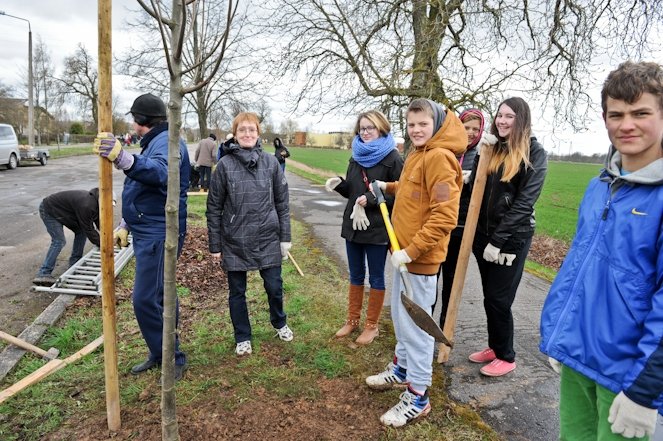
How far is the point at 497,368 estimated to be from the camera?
3.18 m

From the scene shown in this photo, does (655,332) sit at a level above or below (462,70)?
below

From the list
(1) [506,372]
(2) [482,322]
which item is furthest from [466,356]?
(2) [482,322]

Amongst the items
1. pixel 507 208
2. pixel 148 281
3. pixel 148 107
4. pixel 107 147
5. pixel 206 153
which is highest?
pixel 148 107

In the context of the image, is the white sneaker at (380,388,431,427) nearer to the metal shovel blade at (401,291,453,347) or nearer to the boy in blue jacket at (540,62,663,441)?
the metal shovel blade at (401,291,453,347)

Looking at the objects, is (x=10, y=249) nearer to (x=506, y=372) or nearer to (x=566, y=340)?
(x=506, y=372)

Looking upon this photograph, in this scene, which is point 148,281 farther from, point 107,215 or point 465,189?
point 465,189

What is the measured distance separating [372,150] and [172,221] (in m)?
1.89

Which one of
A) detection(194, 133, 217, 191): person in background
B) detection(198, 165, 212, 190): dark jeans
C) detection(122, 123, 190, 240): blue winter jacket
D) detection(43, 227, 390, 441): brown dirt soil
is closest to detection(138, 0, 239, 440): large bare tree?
detection(43, 227, 390, 441): brown dirt soil

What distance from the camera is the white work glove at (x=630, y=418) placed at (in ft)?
4.40

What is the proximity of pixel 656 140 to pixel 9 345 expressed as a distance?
15.0ft

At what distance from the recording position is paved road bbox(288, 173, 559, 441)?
2.64m

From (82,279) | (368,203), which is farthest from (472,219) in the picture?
(82,279)

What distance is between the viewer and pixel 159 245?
109 inches

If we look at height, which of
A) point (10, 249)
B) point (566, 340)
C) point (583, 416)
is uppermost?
point (566, 340)
